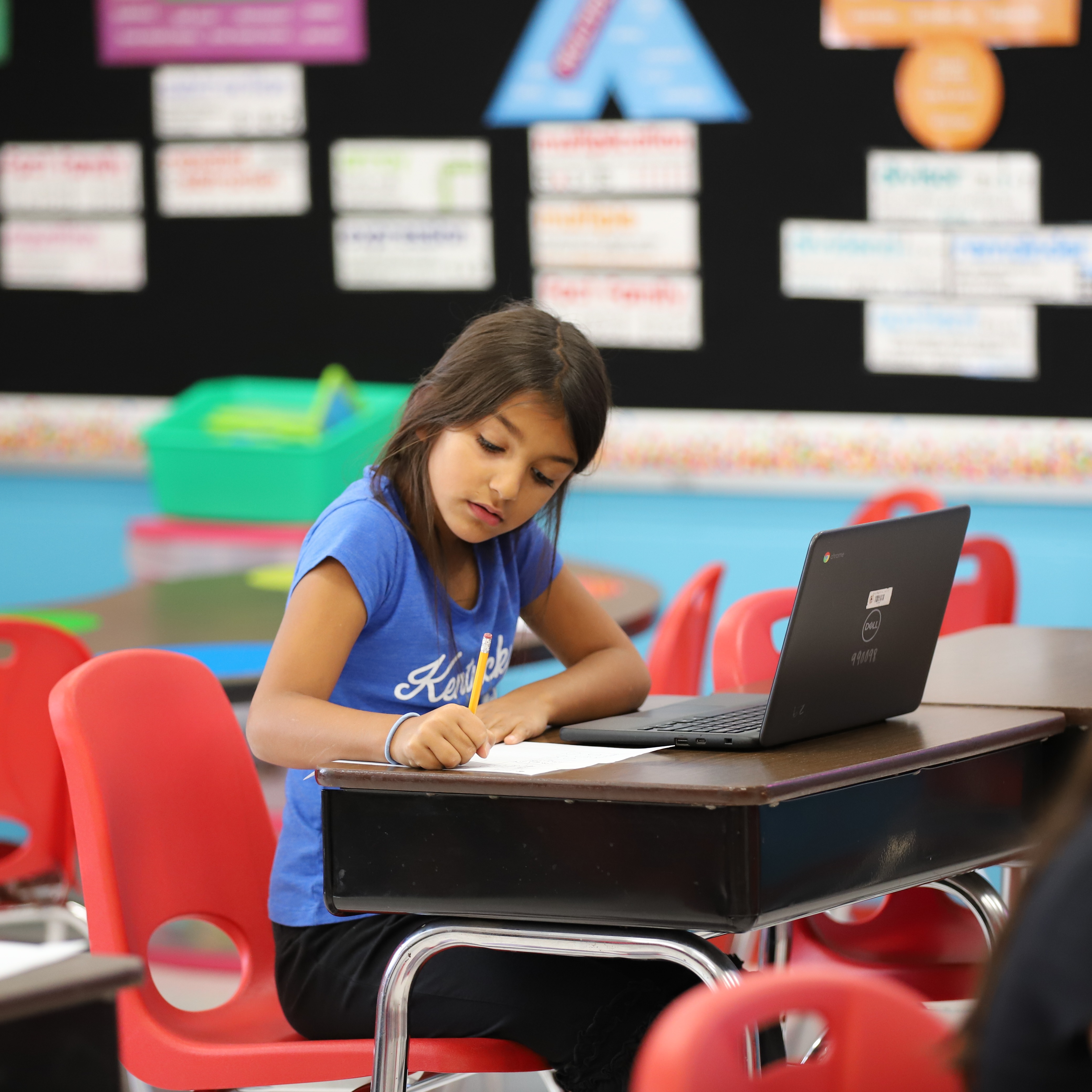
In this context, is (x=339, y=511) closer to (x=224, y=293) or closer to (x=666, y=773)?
(x=666, y=773)

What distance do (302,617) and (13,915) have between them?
102 centimetres

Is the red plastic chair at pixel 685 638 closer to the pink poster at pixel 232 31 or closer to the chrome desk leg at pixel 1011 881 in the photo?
the chrome desk leg at pixel 1011 881

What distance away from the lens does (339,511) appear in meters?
1.75

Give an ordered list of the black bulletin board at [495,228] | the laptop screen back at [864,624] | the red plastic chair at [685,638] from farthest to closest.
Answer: the black bulletin board at [495,228], the red plastic chair at [685,638], the laptop screen back at [864,624]

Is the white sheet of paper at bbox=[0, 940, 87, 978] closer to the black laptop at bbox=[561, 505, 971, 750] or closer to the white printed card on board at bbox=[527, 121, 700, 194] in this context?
the black laptop at bbox=[561, 505, 971, 750]

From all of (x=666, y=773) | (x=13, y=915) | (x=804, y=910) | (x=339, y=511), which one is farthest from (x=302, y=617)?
(x=13, y=915)

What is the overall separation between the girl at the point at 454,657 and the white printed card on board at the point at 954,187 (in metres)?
2.61

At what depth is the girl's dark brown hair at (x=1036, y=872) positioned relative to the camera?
89cm

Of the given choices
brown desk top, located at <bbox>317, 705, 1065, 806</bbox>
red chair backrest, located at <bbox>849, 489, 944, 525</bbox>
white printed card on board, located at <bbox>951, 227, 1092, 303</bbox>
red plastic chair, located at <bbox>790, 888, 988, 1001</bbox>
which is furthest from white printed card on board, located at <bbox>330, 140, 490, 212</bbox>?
brown desk top, located at <bbox>317, 705, 1065, 806</bbox>

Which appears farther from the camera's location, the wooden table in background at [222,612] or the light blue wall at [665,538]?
the light blue wall at [665,538]

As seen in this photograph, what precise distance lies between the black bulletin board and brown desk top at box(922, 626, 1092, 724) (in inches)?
84.5

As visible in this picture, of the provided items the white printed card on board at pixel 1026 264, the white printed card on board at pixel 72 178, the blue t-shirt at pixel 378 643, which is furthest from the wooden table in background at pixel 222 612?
the white printed card on board at pixel 72 178

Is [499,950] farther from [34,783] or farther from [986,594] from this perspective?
[986,594]

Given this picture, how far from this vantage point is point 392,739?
150cm
